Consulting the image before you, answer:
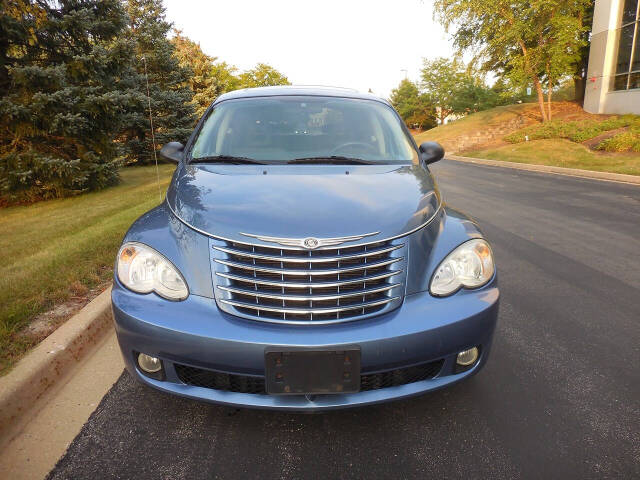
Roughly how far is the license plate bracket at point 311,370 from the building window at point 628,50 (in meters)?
28.7

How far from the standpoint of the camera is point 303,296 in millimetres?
2037

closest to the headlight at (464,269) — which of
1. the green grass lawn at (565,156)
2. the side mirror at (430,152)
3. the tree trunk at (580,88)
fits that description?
the side mirror at (430,152)

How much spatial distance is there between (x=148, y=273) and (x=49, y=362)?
1.01 meters

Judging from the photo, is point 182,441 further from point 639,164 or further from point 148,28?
point 148,28

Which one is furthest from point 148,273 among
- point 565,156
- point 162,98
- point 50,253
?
point 565,156

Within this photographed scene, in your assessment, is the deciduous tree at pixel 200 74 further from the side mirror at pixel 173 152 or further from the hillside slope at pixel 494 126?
the side mirror at pixel 173 152

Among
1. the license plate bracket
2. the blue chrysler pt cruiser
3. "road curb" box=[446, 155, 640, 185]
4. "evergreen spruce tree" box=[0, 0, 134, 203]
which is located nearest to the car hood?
the blue chrysler pt cruiser

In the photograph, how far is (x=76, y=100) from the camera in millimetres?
9609

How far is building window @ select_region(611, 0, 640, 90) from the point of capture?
77.5 feet

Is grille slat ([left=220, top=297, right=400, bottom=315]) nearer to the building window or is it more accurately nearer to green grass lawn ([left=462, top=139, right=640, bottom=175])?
green grass lawn ([left=462, top=139, right=640, bottom=175])

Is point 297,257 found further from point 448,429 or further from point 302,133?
point 302,133

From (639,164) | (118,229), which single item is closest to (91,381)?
(118,229)

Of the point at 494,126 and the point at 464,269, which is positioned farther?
the point at 494,126

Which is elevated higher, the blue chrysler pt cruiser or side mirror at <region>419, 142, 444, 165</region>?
side mirror at <region>419, 142, 444, 165</region>
